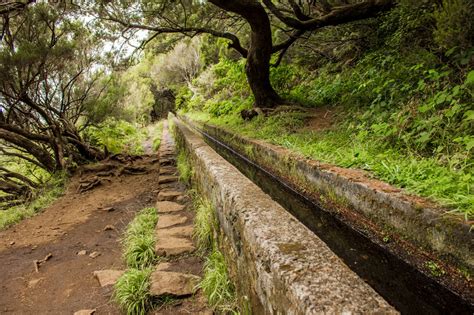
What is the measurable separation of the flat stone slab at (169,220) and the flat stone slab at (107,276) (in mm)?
812

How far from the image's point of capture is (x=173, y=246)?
3.27 m

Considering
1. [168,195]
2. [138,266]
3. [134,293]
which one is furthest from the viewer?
[168,195]

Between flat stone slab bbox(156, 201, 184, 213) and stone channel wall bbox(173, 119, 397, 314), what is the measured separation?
6.48 ft

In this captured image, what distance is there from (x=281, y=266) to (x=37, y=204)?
252 inches

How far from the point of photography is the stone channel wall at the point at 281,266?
1.19 m

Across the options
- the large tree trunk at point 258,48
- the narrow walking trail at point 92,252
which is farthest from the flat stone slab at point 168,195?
the large tree trunk at point 258,48

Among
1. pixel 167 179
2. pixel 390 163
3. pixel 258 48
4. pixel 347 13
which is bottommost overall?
pixel 167 179

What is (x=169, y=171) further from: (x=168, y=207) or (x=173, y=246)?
(x=173, y=246)

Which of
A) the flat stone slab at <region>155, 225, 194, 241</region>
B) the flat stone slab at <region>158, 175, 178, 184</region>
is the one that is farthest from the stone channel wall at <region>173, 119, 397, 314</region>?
the flat stone slab at <region>158, 175, 178, 184</region>

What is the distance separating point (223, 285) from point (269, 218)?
0.80 m

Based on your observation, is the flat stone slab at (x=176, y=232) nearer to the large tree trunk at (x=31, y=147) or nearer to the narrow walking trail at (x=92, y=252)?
the narrow walking trail at (x=92, y=252)

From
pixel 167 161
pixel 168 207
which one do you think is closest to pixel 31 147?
pixel 167 161

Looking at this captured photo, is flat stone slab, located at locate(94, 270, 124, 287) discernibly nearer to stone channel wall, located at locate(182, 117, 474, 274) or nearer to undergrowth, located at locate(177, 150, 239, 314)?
undergrowth, located at locate(177, 150, 239, 314)

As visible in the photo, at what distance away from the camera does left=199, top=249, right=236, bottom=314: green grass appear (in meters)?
2.23
